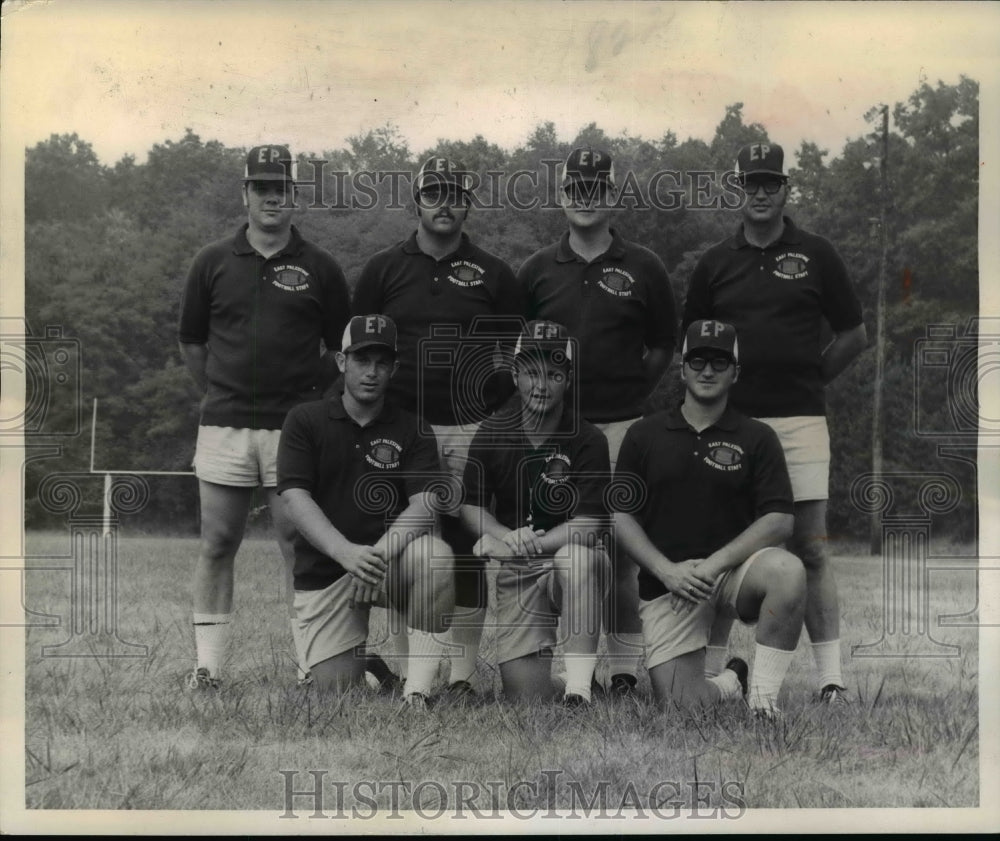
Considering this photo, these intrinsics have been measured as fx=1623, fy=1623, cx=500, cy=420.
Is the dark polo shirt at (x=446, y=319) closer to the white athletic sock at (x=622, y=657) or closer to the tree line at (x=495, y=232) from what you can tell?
the tree line at (x=495, y=232)

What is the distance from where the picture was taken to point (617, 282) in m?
5.95

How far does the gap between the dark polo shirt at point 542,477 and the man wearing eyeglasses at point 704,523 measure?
9 cm

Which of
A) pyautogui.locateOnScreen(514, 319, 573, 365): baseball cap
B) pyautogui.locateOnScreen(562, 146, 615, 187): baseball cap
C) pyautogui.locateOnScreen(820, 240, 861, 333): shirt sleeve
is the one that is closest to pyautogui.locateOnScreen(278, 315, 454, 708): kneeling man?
pyautogui.locateOnScreen(514, 319, 573, 365): baseball cap

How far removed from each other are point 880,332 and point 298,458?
2.16 meters

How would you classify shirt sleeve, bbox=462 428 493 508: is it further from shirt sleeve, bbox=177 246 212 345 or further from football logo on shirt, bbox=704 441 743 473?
shirt sleeve, bbox=177 246 212 345

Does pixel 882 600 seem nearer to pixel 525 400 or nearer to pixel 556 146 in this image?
pixel 525 400

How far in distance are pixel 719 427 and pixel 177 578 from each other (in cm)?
206

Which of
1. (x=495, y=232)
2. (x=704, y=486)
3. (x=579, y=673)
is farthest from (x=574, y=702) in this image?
(x=495, y=232)

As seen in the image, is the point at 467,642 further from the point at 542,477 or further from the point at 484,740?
the point at 542,477

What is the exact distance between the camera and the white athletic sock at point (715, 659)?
5.92 meters

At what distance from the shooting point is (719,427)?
5.81 metres

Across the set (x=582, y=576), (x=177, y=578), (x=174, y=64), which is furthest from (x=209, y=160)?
(x=582, y=576)

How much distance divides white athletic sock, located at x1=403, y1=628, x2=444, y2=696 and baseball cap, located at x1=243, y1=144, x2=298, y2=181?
1.71m

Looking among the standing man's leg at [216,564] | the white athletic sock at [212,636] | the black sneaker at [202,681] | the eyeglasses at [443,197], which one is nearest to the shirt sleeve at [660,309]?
the eyeglasses at [443,197]
